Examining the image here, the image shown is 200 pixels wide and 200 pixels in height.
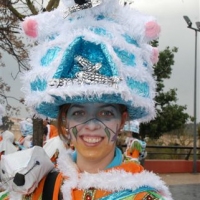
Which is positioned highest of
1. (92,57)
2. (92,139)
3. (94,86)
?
(92,57)

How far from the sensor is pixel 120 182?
2291 mm

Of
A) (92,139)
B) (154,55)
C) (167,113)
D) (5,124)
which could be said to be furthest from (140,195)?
(167,113)

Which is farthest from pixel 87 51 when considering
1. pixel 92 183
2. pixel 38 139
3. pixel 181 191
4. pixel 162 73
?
pixel 162 73

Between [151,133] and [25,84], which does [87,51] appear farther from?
[151,133]

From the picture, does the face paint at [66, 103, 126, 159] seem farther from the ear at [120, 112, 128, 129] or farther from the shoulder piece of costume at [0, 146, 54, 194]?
the shoulder piece of costume at [0, 146, 54, 194]

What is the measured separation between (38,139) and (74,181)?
500 cm

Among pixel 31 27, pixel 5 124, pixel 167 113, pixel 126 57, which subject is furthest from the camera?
pixel 167 113

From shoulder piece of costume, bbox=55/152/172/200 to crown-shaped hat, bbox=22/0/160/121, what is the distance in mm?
303

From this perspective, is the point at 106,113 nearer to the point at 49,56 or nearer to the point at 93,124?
the point at 93,124

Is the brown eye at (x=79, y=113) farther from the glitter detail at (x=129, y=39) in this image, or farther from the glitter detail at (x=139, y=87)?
the glitter detail at (x=129, y=39)

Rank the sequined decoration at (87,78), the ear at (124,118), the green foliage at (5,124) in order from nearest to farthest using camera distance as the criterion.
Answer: the sequined decoration at (87,78), the ear at (124,118), the green foliage at (5,124)

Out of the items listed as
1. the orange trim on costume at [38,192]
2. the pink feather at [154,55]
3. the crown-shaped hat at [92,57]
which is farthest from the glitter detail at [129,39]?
the orange trim on costume at [38,192]

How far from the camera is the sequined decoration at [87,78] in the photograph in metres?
2.14

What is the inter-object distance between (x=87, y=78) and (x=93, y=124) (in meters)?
0.27
